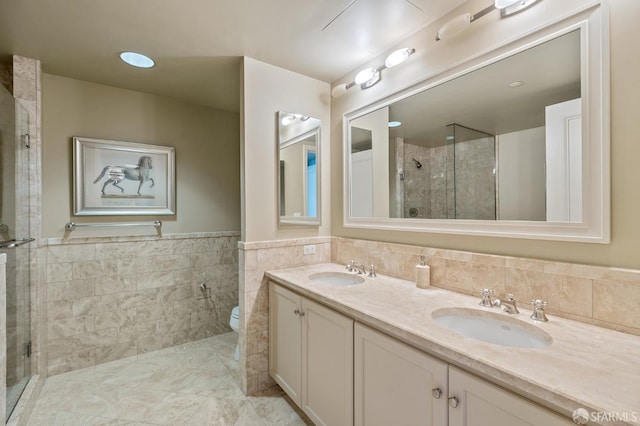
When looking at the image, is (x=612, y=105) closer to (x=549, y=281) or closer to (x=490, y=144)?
(x=490, y=144)

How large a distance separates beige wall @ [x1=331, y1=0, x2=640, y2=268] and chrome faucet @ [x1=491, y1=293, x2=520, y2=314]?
0.21m

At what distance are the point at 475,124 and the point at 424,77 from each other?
451 mm

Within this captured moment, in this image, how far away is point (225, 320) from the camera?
301 cm

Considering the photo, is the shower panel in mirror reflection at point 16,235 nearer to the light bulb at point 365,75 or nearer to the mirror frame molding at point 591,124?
the light bulb at point 365,75

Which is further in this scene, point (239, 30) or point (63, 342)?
point (63, 342)

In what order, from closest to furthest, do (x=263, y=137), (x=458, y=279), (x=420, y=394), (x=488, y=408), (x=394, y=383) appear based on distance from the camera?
(x=488, y=408) < (x=420, y=394) < (x=394, y=383) < (x=458, y=279) < (x=263, y=137)

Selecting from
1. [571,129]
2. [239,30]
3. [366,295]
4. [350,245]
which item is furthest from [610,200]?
[239,30]

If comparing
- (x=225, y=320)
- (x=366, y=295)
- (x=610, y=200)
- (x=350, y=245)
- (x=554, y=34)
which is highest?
(x=554, y=34)

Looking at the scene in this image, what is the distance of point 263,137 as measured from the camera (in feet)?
6.85

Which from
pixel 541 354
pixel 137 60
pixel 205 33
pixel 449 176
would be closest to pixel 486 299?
pixel 541 354

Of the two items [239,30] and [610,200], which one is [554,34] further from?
[239,30]

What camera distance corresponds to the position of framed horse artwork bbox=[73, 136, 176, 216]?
2340 millimetres

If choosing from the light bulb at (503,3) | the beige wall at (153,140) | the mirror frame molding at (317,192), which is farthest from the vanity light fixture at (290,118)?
the light bulb at (503,3)

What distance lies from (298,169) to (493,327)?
1642 mm
